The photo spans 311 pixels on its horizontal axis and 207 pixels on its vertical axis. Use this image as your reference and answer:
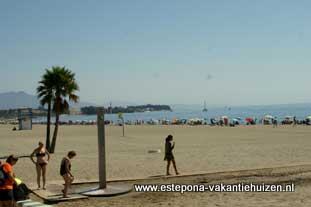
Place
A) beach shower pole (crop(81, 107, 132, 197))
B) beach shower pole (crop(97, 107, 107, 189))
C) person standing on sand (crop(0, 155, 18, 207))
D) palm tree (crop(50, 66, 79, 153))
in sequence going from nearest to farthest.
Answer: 1. person standing on sand (crop(0, 155, 18, 207))
2. beach shower pole (crop(81, 107, 132, 197))
3. beach shower pole (crop(97, 107, 107, 189))
4. palm tree (crop(50, 66, 79, 153))

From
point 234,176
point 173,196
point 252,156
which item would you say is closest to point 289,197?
point 173,196

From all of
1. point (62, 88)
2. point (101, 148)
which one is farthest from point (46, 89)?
point (101, 148)

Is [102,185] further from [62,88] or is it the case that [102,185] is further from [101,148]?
[62,88]

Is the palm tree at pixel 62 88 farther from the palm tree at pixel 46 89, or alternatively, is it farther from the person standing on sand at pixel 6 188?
the person standing on sand at pixel 6 188

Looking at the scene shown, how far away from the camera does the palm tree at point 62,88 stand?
2633cm

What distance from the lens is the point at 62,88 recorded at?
26.6 m

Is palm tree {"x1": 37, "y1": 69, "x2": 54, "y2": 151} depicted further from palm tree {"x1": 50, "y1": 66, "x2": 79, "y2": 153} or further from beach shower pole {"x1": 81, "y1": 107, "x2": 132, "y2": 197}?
beach shower pole {"x1": 81, "y1": 107, "x2": 132, "y2": 197}

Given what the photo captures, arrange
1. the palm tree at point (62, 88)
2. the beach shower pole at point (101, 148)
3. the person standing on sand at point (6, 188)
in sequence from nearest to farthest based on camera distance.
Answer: the person standing on sand at point (6, 188), the beach shower pole at point (101, 148), the palm tree at point (62, 88)

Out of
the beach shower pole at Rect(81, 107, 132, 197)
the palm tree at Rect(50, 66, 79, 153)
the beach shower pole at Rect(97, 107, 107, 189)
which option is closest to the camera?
the beach shower pole at Rect(81, 107, 132, 197)

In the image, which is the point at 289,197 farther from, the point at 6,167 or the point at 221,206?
the point at 6,167

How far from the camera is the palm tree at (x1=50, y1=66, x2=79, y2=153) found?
26328mm

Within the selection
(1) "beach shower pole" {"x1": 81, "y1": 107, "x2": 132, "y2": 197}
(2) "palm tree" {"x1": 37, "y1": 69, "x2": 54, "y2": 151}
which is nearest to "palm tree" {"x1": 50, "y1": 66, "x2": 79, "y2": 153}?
(2) "palm tree" {"x1": 37, "y1": 69, "x2": 54, "y2": 151}

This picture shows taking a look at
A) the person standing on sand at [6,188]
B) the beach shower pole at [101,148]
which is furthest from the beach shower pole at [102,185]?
the person standing on sand at [6,188]

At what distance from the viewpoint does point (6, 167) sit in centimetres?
827
